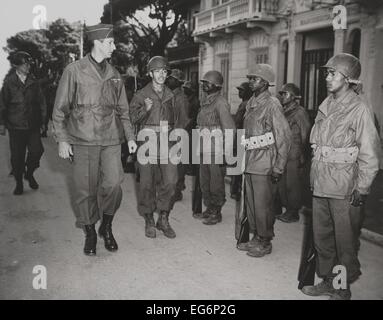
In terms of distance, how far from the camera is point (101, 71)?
4.91m

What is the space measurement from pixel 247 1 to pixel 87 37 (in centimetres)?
1476

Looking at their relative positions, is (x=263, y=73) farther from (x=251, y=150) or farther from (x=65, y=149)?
(x=65, y=149)

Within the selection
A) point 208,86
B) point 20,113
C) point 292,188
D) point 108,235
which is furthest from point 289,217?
point 20,113

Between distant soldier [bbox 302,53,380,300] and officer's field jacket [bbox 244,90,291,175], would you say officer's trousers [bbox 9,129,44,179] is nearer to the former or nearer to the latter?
officer's field jacket [bbox 244,90,291,175]

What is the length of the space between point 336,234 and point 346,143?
2.55 feet

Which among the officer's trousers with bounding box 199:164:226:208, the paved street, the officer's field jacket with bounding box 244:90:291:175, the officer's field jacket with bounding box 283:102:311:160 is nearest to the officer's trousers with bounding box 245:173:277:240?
the officer's field jacket with bounding box 244:90:291:175

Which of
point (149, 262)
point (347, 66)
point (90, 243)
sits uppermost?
point (347, 66)

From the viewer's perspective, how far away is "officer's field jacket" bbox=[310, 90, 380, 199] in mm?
3656

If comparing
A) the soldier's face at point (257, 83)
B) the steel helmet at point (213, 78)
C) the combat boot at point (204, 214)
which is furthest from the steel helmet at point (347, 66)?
the combat boot at point (204, 214)

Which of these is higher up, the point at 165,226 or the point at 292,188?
the point at 292,188

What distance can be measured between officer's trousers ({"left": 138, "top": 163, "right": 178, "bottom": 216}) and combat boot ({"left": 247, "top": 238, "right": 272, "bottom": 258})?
1.31 meters

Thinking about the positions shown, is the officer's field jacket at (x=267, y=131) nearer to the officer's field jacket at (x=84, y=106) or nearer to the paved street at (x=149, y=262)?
the paved street at (x=149, y=262)

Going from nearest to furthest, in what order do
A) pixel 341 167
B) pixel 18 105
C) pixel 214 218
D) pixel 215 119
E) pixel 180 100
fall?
pixel 341 167, pixel 215 119, pixel 214 218, pixel 180 100, pixel 18 105

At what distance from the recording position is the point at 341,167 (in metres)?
3.80
